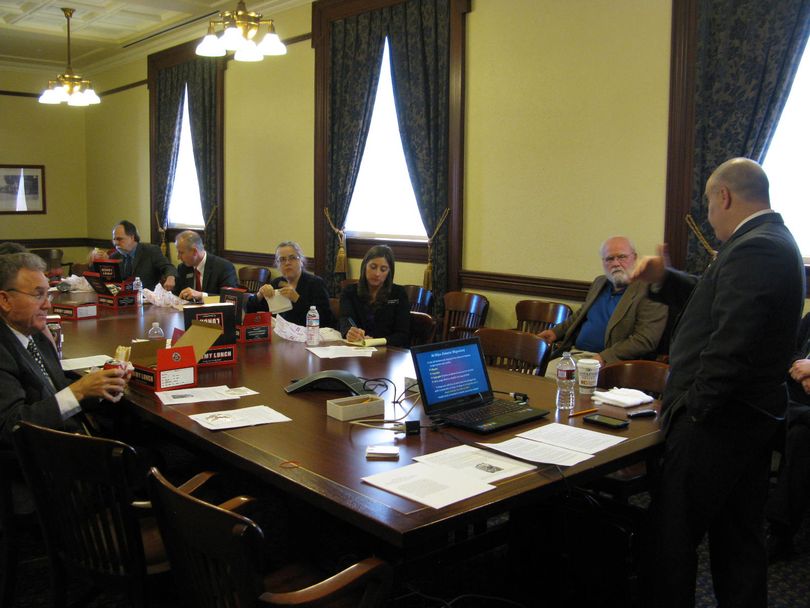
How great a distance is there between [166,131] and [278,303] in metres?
5.37

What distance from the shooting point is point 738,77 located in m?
4.34

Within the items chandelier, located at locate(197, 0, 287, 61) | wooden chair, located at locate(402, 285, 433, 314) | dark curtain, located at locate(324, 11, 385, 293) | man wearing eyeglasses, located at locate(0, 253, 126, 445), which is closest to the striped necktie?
man wearing eyeglasses, located at locate(0, 253, 126, 445)

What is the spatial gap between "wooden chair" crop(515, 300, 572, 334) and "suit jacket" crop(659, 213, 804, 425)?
254cm

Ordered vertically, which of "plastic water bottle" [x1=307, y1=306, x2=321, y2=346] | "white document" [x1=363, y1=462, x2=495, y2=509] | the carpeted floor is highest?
"plastic water bottle" [x1=307, y1=306, x2=321, y2=346]

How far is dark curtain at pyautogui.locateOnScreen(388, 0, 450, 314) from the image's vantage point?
5.97 m

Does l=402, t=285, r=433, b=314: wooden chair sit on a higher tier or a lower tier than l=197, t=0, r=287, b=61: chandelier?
lower

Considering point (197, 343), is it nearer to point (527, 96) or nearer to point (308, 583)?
point (308, 583)

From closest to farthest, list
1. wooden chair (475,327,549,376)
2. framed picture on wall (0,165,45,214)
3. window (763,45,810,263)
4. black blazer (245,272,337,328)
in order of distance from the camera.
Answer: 1. wooden chair (475,327,549,376)
2. window (763,45,810,263)
3. black blazer (245,272,337,328)
4. framed picture on wall (0,165,45,214)

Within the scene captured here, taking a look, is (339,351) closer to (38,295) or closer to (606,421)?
(38,295)

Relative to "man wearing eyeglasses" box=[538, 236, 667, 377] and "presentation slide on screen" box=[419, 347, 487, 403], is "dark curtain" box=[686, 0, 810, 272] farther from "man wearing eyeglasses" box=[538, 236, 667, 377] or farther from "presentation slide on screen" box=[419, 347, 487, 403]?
"presentation slide on screen" box=[419, 347, 487, 403]

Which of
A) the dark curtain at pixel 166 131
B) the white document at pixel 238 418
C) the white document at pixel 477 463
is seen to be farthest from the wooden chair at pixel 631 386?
the dark curtain at pixel 166 131

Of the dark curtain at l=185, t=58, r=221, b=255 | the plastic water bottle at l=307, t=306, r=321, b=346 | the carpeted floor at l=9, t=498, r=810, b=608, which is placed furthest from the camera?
the dark curtain at l=185, t=58, r=221, b=255

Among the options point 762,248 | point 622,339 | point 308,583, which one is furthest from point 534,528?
point 622,339

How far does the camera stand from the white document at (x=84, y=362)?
3410 millimetres
